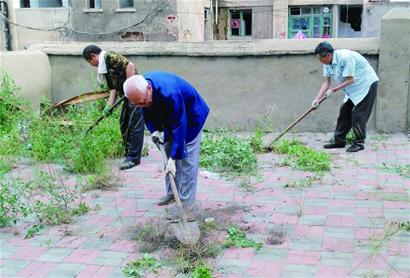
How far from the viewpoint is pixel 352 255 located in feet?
12.6

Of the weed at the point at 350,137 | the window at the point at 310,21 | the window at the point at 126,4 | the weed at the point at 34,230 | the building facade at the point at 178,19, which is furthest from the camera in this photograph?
the window at the point at 310,21

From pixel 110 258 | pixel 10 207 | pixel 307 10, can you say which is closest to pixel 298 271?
pixel 110 258

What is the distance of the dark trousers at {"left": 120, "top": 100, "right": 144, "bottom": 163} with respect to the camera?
21.2 ft

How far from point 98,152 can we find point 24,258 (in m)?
2.33

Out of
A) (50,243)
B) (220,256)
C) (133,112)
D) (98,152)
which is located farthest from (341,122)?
(50,243)

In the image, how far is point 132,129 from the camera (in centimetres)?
647

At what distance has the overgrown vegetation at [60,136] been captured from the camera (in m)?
6.18

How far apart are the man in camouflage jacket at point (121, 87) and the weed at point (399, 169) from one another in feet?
9.71

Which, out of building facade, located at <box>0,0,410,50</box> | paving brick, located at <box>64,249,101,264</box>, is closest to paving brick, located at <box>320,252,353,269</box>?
paving brick, located at <box>64,249,101,264</box>

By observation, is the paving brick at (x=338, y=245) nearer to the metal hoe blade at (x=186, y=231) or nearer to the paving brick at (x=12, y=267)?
the metal hoe blade at (x=186, y=231)

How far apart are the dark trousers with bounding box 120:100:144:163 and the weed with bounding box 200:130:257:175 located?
82 cm

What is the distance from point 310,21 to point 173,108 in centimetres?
2581

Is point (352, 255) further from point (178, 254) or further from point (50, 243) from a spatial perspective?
point (50, 243)

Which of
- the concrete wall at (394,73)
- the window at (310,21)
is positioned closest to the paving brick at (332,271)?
the concrete wall at (394,73)
